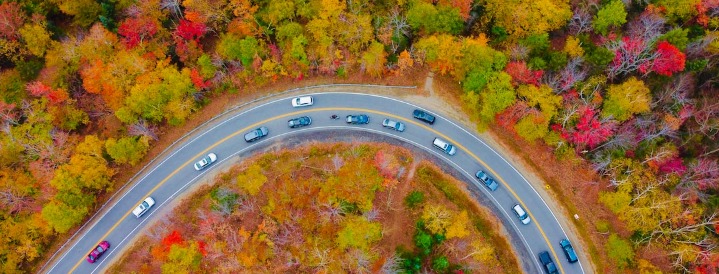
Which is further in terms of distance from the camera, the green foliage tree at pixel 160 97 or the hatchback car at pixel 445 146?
the hatchback car at pixel 445 146

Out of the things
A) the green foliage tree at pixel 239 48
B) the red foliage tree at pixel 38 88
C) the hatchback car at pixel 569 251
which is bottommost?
the hatchback car at pixel 569 251

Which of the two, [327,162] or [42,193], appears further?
[327,162]

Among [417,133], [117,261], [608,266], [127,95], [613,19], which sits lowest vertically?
[117,261]

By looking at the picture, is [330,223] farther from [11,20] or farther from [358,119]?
[11,20]

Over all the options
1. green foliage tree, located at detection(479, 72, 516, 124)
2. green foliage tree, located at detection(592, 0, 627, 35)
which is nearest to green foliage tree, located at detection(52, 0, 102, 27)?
green foliage tree, located at detection(479, 72, 516, 124)

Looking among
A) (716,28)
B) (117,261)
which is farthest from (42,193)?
(716,28)

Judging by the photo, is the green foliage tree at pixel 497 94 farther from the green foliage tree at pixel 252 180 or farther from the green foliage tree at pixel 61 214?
the green foliage tree at pixel 61 214

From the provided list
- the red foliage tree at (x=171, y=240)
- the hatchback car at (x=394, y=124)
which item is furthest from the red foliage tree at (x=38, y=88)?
the hatchback car at (x=394, y=124)

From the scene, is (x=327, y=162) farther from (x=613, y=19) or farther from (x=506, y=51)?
(x=613, y=19)
